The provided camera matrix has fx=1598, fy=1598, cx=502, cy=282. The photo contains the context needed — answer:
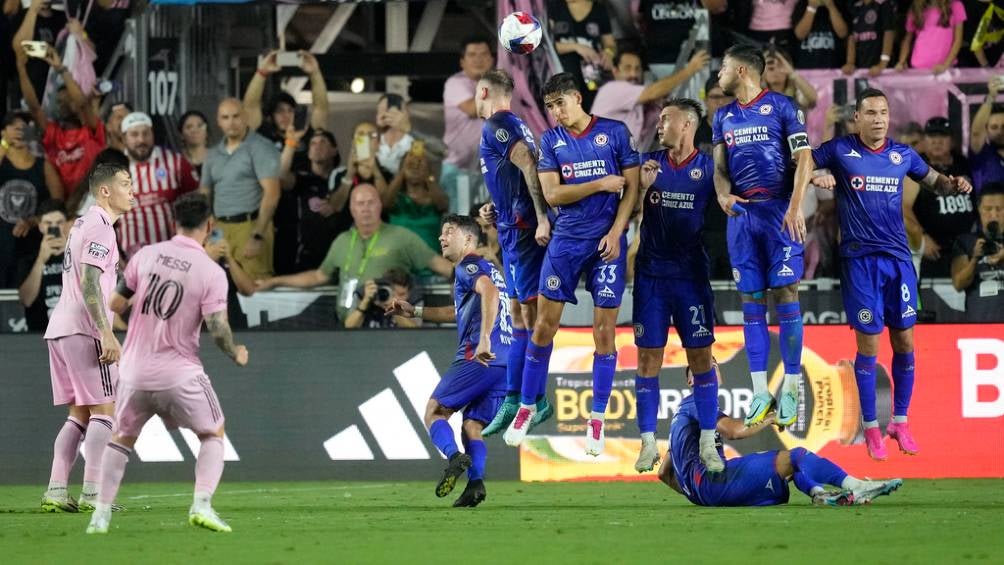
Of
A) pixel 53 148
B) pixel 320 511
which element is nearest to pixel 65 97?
pixel 53 148

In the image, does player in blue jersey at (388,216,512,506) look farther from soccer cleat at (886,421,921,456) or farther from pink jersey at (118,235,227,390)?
pink jersey at (118,235,227,390)

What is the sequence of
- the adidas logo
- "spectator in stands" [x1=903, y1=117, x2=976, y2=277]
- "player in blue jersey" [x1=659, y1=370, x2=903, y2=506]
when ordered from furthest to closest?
"spectator in stands" [x1=903, y1=117, x2=976, y2=277]
the adidas logo
"player in blue jersey" [x1=659, y1=370, x2=903, y2=506]

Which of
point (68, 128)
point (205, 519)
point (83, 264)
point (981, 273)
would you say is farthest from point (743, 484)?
point (68, 128)

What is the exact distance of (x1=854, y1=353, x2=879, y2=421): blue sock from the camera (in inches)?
514

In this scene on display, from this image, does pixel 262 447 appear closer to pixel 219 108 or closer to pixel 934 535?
pixel 219 108

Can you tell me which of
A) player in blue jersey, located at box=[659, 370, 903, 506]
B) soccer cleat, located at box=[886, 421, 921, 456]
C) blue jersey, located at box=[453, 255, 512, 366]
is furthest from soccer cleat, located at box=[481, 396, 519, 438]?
soccer cleat, located at box=[886, 421, 921, 456]

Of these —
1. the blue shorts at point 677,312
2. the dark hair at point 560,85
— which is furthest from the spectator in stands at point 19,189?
the blue shorts at point 677,312

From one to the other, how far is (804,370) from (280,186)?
602cm

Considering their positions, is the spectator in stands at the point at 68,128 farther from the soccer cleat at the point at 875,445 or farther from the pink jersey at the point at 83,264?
the soccer cleat at the point at 875,445

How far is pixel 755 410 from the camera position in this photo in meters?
12.2

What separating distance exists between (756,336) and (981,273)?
4.07m

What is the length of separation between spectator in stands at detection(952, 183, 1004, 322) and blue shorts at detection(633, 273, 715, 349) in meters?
4.09

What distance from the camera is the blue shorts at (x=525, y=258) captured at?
13.0 m

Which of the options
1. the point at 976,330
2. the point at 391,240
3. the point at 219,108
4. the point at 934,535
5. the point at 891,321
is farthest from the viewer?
the point at 219,108
